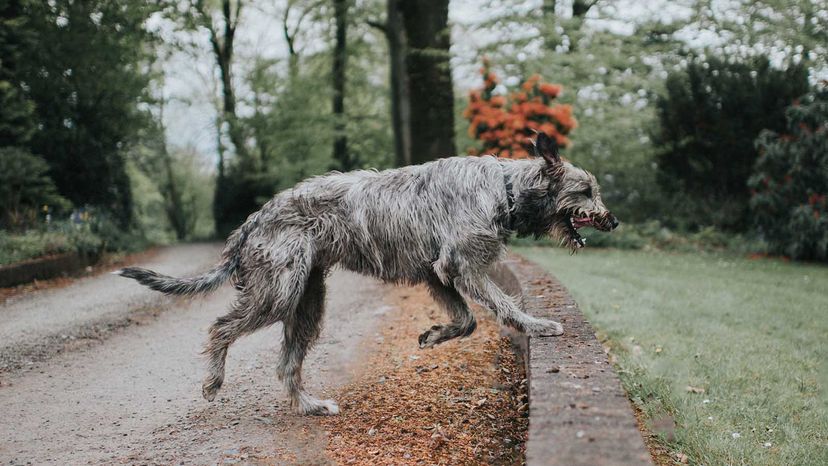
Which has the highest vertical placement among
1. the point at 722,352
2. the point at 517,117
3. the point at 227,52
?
the point at 227,52

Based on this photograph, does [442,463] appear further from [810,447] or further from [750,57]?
[750,57]

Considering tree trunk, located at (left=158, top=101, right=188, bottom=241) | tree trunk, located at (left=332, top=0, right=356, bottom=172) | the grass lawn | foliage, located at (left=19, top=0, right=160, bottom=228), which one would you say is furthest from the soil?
tree trunk, located at (left=158, top=101, right=188, bottom=241)

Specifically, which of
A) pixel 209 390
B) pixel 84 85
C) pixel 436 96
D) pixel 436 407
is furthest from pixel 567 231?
pixel 84 85

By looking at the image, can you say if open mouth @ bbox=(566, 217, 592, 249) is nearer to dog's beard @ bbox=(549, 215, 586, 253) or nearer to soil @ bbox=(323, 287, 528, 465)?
dog's beard @ bbox=(549, 215, 586, 253)

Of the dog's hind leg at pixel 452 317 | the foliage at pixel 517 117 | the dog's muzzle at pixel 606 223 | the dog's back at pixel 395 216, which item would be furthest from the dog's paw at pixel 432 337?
the foliage at pixel 517 117

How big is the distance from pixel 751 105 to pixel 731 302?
32.4ft

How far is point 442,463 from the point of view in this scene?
3693 millimetres

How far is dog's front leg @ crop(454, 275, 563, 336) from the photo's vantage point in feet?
14.1

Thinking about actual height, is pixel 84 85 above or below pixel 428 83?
above

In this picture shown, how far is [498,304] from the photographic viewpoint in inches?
170

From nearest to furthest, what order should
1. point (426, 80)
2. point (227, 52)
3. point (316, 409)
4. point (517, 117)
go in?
point (316, 409) → point (426, 80) → point (517, 117) → point (227, 52)

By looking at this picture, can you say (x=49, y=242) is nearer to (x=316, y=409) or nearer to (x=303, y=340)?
(x=303, y=340)

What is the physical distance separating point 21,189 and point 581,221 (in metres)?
11.9

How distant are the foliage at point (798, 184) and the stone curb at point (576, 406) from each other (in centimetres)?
1010
